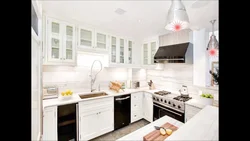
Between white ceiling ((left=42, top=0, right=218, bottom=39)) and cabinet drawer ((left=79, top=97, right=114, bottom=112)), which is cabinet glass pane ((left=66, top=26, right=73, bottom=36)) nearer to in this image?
white ceiling ((left=42, top=0, right=218, bottom=39))

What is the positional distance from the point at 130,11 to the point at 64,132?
7.36 ft

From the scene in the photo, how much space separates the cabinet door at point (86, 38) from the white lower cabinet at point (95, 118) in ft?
3.84

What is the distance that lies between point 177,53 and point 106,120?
6.76ft

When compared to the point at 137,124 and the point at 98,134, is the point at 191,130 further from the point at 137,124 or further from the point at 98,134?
the point at 137,124

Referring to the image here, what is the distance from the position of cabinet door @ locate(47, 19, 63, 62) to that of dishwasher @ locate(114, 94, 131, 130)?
1437 mm

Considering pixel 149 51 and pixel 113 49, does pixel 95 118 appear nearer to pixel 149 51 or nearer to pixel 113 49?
pixel 113 49

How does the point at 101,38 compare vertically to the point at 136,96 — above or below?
above

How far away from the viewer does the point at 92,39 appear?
7.77ft

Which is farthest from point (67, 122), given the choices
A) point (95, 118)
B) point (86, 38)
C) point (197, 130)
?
point (197, 130)

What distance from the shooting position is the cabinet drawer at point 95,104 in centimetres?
199

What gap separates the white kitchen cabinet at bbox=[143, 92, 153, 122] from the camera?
2.71 metres

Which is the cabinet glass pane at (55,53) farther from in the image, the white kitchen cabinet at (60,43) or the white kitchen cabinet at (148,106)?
the white kitchen cabinet at (148,106)
